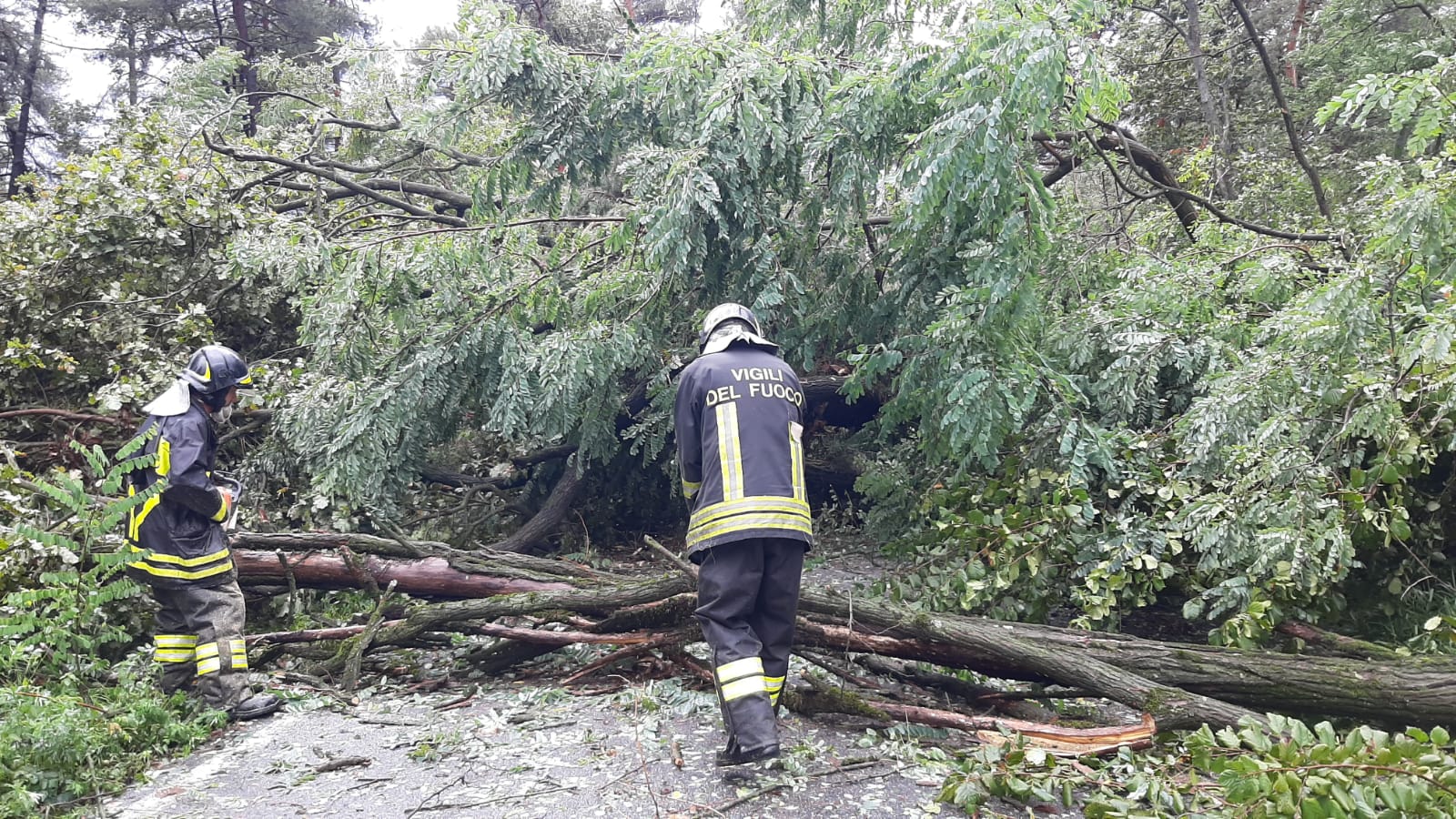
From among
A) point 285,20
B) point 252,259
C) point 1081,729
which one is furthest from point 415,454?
point 285,20

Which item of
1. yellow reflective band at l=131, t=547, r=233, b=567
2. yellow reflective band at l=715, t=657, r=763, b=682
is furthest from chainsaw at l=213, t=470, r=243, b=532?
yellow reflective band at l=715, t=657, r=763, b=682

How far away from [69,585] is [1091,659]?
391 cm

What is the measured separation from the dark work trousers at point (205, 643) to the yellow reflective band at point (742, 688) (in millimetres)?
2221

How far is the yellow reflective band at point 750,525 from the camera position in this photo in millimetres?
2775

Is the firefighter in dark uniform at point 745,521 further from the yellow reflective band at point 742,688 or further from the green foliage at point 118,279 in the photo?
the green foliage at point 118,279

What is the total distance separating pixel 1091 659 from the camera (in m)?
2.97

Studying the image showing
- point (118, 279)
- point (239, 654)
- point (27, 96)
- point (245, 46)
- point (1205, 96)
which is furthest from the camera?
point (27, 96)

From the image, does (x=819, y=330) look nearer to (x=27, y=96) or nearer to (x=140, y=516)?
(x=140, y=516)

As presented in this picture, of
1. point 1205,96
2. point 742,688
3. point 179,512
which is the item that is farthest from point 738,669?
point 1205,96

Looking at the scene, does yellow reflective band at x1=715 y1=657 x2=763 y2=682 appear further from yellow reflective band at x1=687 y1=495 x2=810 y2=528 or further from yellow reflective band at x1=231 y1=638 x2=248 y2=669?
yellow reflective band at x1=231 y1=638 x2=248 y2=669

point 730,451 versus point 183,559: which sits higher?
point 730,451

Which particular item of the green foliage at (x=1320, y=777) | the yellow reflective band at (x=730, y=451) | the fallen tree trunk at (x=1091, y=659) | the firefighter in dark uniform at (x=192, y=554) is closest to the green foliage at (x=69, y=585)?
the firefighter in dark uniform at (x=192, y=554)

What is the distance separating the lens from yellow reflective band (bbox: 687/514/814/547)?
2.78 m

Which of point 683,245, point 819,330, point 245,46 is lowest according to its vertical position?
point 819,330
